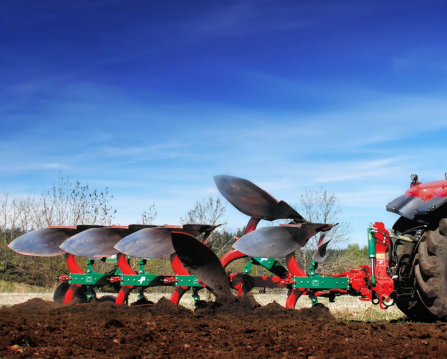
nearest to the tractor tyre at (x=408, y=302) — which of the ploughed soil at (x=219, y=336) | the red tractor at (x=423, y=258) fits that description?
the red tractor at (x=423, y=258)

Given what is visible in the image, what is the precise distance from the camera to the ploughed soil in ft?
11.7

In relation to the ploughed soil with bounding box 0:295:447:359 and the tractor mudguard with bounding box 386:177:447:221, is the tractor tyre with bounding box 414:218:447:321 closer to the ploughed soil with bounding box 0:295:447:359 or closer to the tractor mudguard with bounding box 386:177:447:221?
the ploughed soil with bounding box 0:295:447:359

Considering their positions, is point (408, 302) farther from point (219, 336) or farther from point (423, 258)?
point (219, 336)

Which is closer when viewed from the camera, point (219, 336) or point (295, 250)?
point (219, 336)

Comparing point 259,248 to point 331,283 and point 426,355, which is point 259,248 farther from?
point 426,355

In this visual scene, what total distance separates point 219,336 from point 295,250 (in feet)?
5.78

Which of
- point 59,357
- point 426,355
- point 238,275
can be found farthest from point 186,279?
point 426,355

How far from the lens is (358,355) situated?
11.3ft

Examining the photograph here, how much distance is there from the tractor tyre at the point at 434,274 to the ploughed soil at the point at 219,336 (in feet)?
0.59

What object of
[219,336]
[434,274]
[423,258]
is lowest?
[219,336]

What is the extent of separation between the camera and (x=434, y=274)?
455 cm

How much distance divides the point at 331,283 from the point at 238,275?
1190mm

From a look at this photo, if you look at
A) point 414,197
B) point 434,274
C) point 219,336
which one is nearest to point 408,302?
point 434,274

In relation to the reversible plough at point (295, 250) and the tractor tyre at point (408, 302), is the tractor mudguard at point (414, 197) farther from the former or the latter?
the tractor tyre at point (408, 302)
